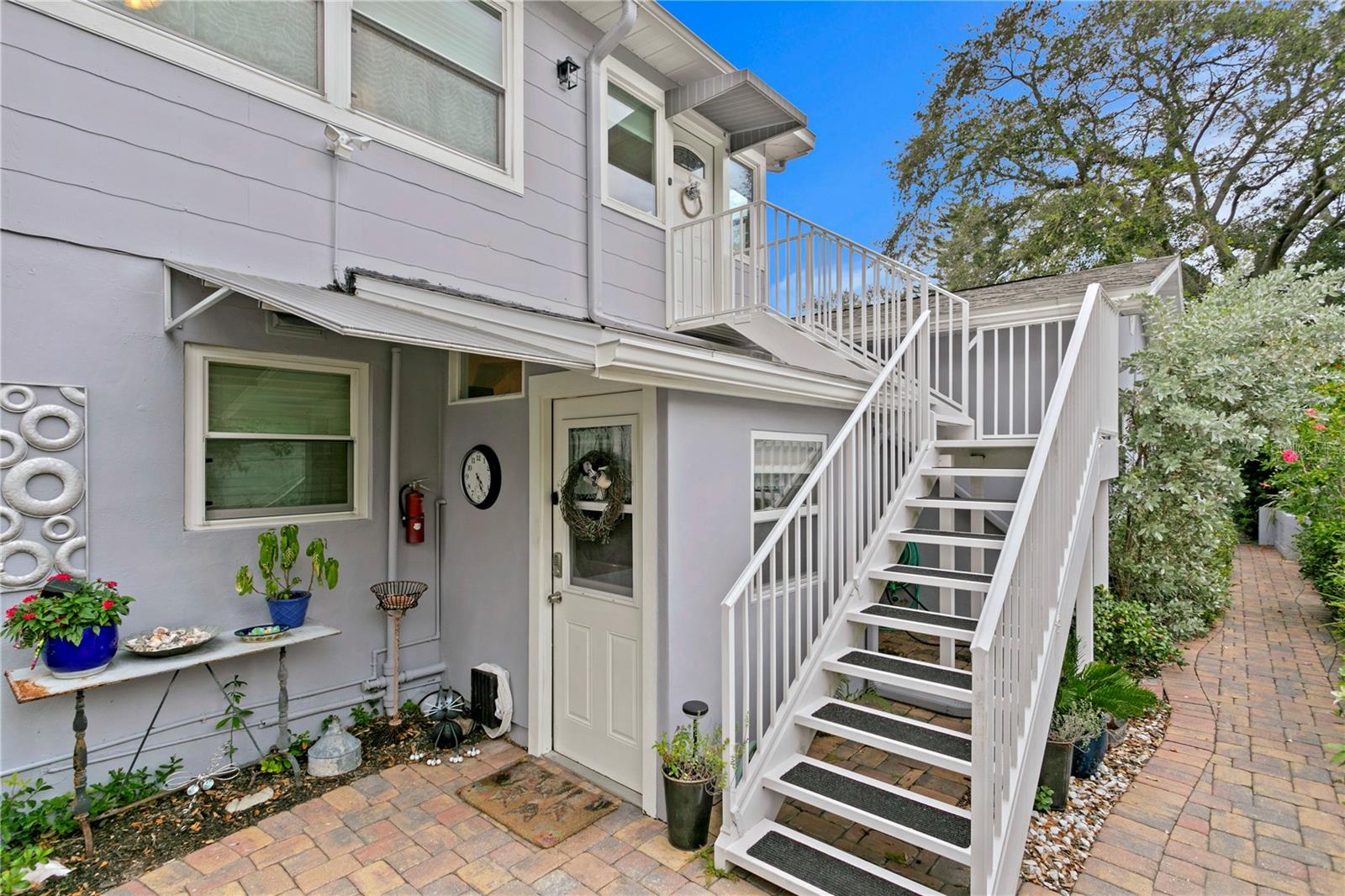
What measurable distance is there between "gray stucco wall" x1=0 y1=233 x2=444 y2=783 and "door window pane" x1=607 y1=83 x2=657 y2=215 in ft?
9.10

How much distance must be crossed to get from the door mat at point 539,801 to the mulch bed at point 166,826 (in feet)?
2.34

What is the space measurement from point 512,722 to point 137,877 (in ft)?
6.50

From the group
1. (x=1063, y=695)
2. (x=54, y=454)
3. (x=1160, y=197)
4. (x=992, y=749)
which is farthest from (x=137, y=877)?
(x=1160, y=197)

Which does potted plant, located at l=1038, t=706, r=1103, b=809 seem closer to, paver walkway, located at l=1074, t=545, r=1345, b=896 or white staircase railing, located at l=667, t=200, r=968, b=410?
paver walkway, located at l=1074, t=545, r=1345, b=896

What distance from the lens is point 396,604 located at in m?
4.16

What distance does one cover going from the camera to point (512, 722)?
14.1 ft

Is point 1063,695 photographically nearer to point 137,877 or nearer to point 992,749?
point 992,749

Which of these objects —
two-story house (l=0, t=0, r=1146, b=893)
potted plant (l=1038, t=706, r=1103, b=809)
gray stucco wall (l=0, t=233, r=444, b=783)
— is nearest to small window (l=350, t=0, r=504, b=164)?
two-story house (l=0, t=0, r=1146, b=893)

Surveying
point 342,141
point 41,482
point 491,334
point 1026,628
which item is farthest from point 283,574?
point 1026,628

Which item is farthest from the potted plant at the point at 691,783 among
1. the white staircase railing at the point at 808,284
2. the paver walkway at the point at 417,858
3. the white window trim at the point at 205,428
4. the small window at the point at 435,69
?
the small window at the point at 435,69

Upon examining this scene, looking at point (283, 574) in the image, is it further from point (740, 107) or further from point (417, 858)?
point (740, 107)

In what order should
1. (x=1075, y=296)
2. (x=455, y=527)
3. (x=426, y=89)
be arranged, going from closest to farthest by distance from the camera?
1. (x=426, y=89)
2. (x=455, y=527)
3. (x=1075, y=296)

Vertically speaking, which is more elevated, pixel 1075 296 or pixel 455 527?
pixel 1075 296

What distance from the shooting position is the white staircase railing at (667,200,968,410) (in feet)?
17.6
